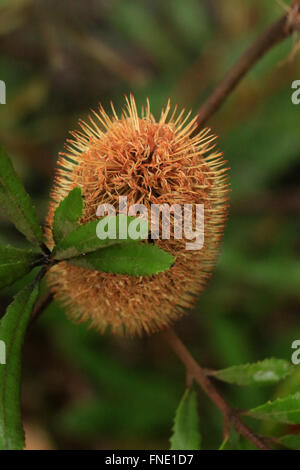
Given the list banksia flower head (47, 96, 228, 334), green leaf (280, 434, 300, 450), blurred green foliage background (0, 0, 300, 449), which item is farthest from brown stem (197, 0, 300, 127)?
green leaf (280, 434, 300, 450)

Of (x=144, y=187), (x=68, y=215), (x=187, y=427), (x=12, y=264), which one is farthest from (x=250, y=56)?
(x=187, y=427)

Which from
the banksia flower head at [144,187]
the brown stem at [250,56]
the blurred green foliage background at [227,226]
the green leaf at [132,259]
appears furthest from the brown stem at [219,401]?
the blurred green foliage background at [227,226]

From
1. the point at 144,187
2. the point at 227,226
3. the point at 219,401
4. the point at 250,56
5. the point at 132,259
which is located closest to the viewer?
the point at 132,259

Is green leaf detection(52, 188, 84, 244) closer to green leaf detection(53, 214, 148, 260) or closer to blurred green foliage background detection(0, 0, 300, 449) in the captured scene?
green leaf detection(53, 214, 148, 260)

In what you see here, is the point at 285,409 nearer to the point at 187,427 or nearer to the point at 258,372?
the point at 258,372

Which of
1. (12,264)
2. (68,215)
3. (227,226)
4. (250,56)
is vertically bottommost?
(12,264)

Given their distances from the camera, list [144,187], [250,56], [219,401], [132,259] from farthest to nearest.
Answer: [250,56], [219,401], [144,187], [132,259]

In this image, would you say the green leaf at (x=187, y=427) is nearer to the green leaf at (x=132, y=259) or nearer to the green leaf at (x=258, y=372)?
the green leaf at (x=258, y=372)
